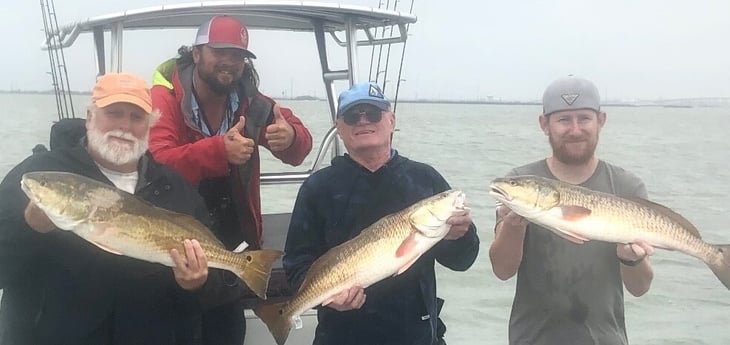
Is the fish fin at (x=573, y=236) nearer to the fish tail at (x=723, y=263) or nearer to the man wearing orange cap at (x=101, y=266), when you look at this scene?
the fish tail at (x=723, y=263)

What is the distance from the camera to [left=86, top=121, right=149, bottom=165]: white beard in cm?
338

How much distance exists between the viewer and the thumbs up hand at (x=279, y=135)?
4.36 metres

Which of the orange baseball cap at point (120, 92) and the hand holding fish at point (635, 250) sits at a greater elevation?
the orange baseball cap at point (120, 92)

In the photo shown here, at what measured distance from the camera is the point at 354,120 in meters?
3.70

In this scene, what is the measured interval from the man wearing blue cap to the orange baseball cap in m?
0.88

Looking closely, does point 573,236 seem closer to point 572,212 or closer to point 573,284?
point 572,212

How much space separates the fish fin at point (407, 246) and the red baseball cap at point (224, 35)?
1679 mm

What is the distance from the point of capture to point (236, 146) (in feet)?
13.4

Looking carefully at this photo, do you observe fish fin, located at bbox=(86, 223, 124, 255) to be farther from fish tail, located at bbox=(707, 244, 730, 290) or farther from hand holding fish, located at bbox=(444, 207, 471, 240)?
fish tail, located at bbox=(707, 244, 730, 290)

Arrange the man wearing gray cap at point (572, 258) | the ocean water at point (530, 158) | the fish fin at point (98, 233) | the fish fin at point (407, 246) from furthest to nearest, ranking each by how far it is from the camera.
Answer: the ocean water at point (530, 158)
the man wearing gray cap at point (572, 258)
the fish fin at point (407, 246)
the fish fin at point (98, 233)

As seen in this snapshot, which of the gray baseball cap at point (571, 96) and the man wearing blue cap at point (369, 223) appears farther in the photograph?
the gray baseball cap at point (571, 96)

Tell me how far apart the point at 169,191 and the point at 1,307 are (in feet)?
2.97

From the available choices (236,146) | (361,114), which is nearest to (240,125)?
(236,146)

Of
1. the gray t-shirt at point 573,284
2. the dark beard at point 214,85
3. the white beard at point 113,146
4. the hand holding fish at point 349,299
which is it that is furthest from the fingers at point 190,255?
the gray t-shirt at point 573,284
